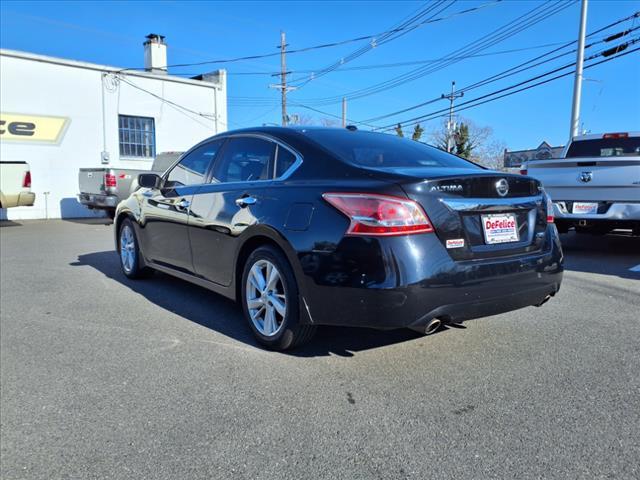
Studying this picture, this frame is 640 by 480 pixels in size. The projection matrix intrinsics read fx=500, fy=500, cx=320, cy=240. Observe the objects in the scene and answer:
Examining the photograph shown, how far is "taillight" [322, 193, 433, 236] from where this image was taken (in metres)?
2.84

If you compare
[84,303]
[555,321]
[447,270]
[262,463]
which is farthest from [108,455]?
[555,321]

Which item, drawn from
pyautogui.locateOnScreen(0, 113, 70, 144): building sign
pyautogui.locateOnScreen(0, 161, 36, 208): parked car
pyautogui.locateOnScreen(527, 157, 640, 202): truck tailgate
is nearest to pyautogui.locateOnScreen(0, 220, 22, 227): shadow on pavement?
pyautogui.locateOnScreen(0, 161, 36, 208): parked car

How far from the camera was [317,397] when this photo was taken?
291 centimetres

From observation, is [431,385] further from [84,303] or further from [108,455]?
[84,303]

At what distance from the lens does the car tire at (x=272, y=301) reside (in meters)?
3.32

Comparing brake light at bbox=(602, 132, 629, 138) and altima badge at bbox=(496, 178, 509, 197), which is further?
brake light at bbox=(602, 132, 629, 138)

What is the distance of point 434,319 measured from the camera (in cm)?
290

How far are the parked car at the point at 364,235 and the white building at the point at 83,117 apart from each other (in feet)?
47.8

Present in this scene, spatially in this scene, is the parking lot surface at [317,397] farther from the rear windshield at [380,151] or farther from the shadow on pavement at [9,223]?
the shadow on pavement at [9,223]

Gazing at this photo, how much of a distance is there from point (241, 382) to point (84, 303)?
110 inches

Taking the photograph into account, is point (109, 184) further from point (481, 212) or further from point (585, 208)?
point (481, 212)

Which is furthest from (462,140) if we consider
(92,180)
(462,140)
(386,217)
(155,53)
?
(386,217)

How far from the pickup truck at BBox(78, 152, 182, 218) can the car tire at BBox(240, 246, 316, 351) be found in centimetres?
1047

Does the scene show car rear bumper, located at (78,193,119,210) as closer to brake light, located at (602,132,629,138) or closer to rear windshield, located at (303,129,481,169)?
rear windshield, located at (303,129,481,169)
